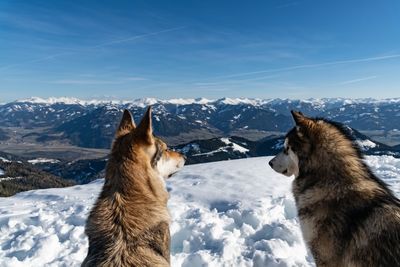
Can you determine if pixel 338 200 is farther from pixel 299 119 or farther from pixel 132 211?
pixel 132 211

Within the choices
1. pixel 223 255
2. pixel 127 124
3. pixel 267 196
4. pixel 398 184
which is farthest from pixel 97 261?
pixel 398 184

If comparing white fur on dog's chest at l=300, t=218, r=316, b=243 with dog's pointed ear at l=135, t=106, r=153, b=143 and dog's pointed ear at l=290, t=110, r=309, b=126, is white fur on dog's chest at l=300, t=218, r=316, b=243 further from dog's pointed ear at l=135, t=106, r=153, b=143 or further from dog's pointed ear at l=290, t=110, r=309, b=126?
dog's pointed ear at l=135, t=106, r=153, b=143

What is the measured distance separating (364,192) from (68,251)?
800cm

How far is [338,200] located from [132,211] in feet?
11.4

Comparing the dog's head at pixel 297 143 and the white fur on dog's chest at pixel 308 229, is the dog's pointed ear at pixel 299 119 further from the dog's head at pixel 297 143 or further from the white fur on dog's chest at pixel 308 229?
the white fur on dog's chest at pixel 308 229

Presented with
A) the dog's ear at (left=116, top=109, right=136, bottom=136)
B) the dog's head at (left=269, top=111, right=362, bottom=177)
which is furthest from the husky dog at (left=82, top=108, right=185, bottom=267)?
the dog's head at (left=269, top=111, right=362, bottom=177)

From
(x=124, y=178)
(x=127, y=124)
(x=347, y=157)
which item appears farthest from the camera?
(x=347, y=157)

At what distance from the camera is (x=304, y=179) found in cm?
702

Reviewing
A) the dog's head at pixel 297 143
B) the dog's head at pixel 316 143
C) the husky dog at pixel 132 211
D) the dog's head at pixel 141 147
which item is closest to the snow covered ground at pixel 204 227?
the dog's head at pixel 297 143

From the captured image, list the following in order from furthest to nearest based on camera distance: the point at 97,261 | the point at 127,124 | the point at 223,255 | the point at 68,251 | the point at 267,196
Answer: the point at 267,196
the point at 68,251
the point at 223,255
the point at 127,124
the point at 97,261

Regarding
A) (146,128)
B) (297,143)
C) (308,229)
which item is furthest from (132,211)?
(297,143)

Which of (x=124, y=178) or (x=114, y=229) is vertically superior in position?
(x=124, y=178)

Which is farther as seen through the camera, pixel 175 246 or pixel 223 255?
pixel 175 246

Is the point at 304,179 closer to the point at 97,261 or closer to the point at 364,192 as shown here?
the point at 364,192
